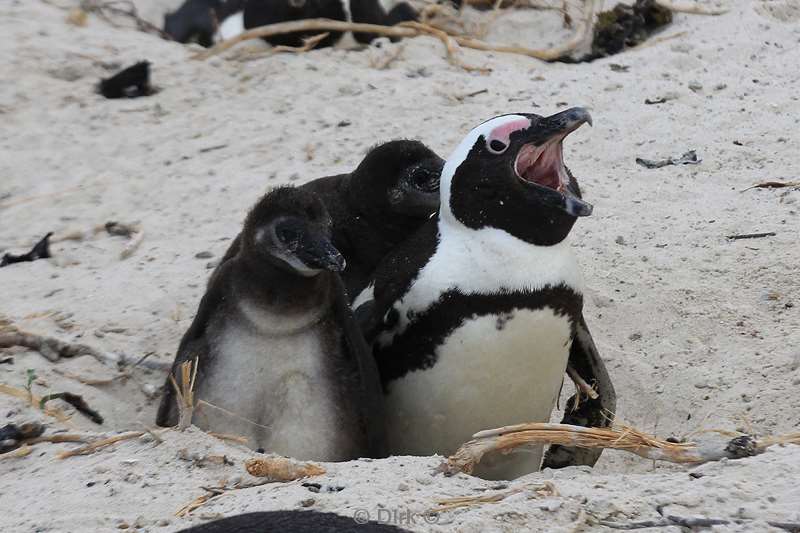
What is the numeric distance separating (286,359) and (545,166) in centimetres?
84

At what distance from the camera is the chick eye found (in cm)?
329

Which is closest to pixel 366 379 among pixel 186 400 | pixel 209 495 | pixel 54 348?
pixel 186 400

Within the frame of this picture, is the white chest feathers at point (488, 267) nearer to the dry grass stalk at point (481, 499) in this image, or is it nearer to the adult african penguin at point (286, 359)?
the adult african penguin at point (286, 359)

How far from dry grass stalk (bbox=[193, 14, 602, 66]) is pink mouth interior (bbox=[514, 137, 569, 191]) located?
2.94 meters

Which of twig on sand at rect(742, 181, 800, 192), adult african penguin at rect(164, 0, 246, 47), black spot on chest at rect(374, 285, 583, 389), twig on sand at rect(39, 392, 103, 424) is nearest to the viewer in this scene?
black spot on chest at rect(374, 285, 583, 389)

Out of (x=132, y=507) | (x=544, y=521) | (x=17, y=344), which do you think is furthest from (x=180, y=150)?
(x=544, y=521)

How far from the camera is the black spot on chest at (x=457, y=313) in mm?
3215

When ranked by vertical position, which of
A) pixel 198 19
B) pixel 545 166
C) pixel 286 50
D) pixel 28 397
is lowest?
pixel 198 19

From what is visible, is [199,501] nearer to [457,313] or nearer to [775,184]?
[457,313]

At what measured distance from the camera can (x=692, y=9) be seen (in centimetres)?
657

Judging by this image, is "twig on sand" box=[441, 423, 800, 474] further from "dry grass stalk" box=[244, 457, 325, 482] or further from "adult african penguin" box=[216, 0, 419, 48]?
"adult african penguin" box=[216, 0, 419, 48]

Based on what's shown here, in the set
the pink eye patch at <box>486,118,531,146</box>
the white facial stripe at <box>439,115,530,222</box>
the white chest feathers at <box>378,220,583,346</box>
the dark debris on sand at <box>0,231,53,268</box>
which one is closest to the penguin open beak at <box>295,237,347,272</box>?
the white chest feathers at <box>378,220,583,346</box>

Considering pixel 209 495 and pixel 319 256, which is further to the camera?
pixel 319 256

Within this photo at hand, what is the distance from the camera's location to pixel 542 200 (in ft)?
10.5
